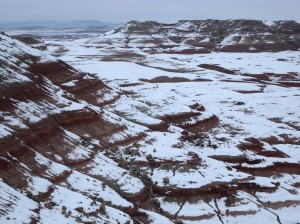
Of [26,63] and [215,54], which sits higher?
[26,63]

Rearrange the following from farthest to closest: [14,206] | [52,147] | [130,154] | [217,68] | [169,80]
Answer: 1. [217,68]
2. [169,80]
3. [130,154]
4. [52,147]
5. [14,206]

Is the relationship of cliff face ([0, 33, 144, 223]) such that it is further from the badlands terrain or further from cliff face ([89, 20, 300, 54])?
cliff face ([89, 20, 300, 54])

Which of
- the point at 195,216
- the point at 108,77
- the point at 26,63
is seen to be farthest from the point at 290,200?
the point at 108,77

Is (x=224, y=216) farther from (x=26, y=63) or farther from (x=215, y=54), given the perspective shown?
(x=215, y=54)

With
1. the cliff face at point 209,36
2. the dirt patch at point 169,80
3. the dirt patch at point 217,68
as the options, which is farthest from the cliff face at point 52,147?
the cliff face at point 209,36

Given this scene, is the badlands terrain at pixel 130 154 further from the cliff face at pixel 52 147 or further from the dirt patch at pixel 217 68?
the dirt patch at pixel 217 68

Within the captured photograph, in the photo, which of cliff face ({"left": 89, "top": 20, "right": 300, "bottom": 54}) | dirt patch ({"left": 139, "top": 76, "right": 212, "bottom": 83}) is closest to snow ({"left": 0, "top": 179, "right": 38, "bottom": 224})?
dirt patch ({"left": 139, "top": 76, "right": 212, "bottom": 83})

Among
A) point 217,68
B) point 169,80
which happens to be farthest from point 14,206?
point 217,68

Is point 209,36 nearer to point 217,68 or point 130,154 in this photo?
point 217,68
